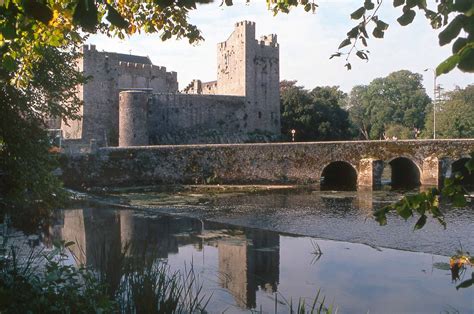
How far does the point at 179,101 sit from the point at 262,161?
39.8ft

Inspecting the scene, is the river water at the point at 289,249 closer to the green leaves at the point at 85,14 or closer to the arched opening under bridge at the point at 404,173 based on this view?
the green leaves at the point at 85,14

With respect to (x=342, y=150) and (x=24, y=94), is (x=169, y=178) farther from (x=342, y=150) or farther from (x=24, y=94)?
(x=24, y=94)

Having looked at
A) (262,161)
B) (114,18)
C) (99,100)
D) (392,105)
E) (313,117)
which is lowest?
(262,161)

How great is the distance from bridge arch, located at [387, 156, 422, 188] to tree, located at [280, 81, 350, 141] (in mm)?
8528

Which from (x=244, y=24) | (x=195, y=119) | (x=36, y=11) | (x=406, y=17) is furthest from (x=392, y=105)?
(x=36, y=11)

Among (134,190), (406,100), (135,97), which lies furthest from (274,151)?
(406,100)

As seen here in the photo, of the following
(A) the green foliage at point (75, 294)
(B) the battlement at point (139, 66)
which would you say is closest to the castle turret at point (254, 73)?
(B) the battlement at point (139, 66)

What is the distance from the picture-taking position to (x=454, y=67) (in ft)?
6.23

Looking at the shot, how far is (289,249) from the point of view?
1105 centimetres

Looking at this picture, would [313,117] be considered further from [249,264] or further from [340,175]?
[249,264]

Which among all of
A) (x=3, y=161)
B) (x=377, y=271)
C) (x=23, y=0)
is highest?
(x=23, y=0)

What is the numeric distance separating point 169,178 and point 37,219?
16.1 metres

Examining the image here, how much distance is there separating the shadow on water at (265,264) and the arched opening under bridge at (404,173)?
15740mm

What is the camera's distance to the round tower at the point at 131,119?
3206 centimetres
